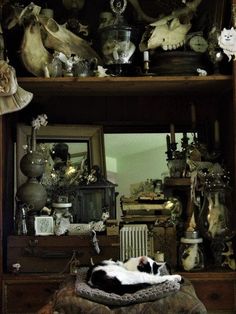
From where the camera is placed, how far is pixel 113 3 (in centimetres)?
222

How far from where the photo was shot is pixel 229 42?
205cm

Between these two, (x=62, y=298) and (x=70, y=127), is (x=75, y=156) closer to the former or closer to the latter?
(x=70, y=127)

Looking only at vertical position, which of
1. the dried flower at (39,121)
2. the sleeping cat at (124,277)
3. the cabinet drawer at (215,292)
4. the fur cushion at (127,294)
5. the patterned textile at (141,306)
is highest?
the dried flower at (39,121)

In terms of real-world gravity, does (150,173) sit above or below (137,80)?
below

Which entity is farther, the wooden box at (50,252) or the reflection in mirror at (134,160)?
the reflection in mirror at (134,160)

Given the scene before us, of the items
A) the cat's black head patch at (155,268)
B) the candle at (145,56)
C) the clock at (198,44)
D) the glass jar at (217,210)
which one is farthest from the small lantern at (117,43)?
the cat's black head patch at (155,268)

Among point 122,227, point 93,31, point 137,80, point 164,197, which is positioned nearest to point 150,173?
point 164,197

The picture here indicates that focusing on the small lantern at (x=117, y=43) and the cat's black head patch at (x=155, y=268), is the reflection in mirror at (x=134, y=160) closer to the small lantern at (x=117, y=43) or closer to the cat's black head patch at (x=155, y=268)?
the small lantern at (x=117, y=43)

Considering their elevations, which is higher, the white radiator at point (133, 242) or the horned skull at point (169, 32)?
the horned skull at point (169, 32)

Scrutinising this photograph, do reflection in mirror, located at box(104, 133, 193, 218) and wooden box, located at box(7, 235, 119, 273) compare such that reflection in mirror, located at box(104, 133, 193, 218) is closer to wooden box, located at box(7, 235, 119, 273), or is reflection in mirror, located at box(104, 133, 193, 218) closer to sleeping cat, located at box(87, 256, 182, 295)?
wooden box, located at box(7, 235, 119, 273)

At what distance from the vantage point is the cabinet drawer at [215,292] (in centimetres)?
204

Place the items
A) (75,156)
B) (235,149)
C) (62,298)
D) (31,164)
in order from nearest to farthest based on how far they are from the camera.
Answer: (62,298), (235,149), (31,164), (75,156)

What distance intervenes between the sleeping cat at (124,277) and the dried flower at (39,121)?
76 centimetres

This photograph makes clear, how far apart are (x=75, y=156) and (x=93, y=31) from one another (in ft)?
1.82
